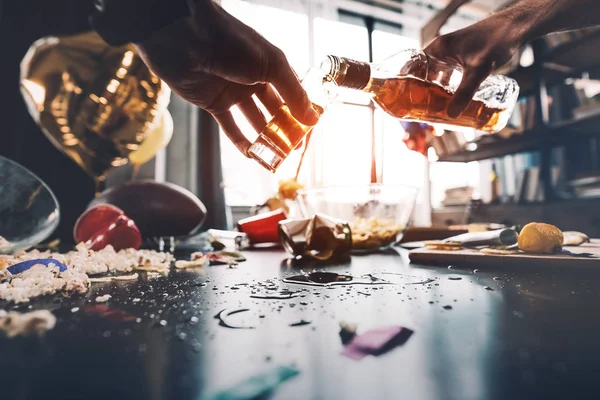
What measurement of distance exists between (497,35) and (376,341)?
59cm

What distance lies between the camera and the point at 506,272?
→ 512mm

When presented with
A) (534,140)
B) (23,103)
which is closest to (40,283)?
(23,103)

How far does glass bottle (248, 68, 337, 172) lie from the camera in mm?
621

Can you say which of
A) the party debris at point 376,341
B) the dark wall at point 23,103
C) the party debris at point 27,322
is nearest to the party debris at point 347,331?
the party debris at point 376,341

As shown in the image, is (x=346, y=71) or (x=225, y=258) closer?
(x=346, y=71)

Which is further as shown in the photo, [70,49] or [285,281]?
[70,49]

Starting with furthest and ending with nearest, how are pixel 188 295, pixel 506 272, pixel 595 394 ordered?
pixel 506 272 → pixel 188 295 → pixel 595 394

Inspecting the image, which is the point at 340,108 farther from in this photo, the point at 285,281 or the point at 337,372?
the point at 337,372

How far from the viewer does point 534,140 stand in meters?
2.24

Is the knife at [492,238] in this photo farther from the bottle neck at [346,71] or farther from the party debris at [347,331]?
the party debris at [347,331]

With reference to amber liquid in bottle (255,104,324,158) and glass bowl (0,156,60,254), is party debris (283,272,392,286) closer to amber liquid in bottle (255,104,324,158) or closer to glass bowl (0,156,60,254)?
amber liquid in bottle (255,104,324,158)

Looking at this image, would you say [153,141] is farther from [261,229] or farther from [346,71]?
[346,71]

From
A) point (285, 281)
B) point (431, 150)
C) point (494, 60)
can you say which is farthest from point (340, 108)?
point (285, 281)

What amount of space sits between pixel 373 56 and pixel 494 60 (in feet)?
11.1
